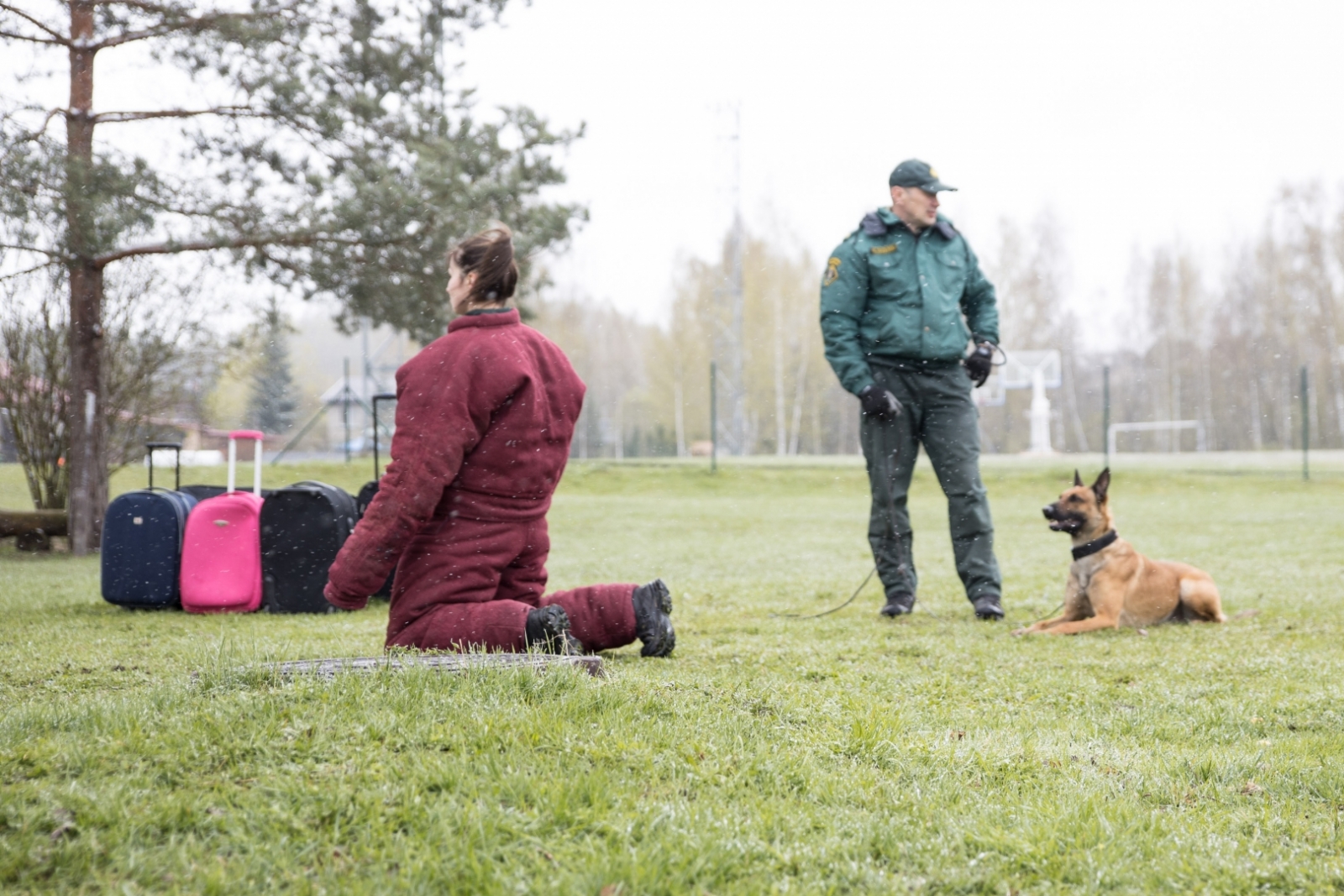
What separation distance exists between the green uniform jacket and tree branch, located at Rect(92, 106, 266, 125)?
8.54m

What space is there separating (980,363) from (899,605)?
1.34m

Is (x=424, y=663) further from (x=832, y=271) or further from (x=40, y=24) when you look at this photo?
(x=40, y=24)

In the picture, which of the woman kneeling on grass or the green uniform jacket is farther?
the green uniform jacket

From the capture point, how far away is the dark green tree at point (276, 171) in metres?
10.9

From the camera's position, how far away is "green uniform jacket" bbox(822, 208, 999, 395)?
18.9ft

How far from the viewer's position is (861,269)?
231 inches

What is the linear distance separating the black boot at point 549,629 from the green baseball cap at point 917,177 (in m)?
3.22

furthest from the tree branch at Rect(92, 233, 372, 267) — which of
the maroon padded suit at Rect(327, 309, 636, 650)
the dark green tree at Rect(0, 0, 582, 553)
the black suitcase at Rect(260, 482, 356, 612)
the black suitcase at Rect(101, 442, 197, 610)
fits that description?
the maroon padded suit at Rect(327, 309, 636, 650)

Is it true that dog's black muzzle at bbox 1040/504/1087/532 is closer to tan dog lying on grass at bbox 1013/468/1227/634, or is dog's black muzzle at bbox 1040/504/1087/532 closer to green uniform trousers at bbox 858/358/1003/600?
tan dog lying on grass at bbox 1013/468/1227/634

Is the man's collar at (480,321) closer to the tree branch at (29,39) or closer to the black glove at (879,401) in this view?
the black glove at (879,401)

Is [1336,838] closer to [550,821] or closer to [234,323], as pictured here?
[550,821]

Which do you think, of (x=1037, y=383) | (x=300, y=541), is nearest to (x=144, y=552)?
→ (x=300, y=541)

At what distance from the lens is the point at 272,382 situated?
101 ft

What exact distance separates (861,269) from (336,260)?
26.6 ft
